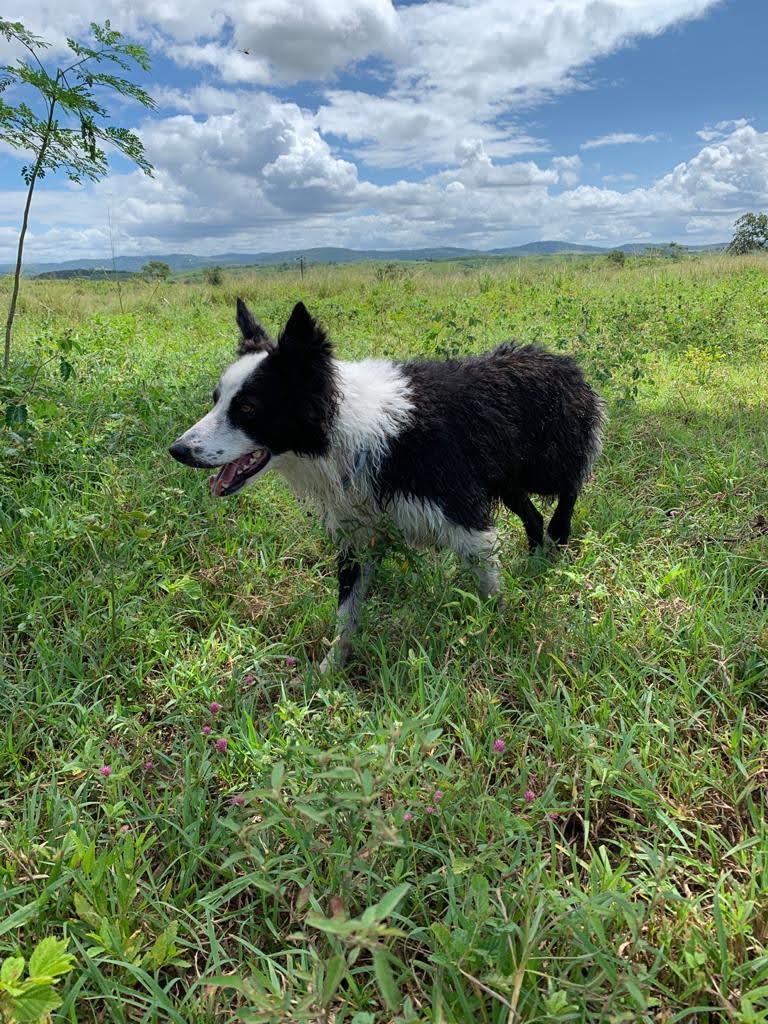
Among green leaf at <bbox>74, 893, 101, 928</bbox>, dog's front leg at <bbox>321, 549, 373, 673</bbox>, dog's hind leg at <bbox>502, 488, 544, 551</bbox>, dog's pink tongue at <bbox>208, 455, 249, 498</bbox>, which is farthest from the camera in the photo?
dog's hind leg at <bbox>502, 488, 544, 551</bbox>

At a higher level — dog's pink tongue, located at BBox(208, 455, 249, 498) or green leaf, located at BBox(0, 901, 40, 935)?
dog's pink tongue, located at BBox(208, 455, 249, 498)

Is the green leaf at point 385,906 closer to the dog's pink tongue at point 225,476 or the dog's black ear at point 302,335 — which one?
the dog's pink tongue at point 225,476

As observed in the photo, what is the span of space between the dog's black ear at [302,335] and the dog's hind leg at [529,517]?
1441 mm

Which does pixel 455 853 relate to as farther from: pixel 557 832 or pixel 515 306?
pixel 515 306

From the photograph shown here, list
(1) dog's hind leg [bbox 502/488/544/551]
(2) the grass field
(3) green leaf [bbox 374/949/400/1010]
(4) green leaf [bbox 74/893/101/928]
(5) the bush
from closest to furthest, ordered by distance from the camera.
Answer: (3) green leaf [bbox 374/949/400/1010] < (2) the grass field < (4) green leaf [bbox 74/893/101/928] < (1) dog's hind leg [bbox 502/488/544/551] < (5) the bush

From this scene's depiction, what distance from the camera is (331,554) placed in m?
3.61

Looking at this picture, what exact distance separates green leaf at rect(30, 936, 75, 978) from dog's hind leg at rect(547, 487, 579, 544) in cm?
301

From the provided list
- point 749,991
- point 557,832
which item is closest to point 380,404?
point 557,832

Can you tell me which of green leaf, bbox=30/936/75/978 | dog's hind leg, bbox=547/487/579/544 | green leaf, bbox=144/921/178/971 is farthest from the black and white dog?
green leaf, bbox=30/936/75/978

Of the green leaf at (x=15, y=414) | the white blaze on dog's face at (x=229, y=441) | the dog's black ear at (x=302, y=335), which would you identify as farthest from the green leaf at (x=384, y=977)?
the green leaf at (x=15, y=414)

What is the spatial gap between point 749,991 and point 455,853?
27.5 inches

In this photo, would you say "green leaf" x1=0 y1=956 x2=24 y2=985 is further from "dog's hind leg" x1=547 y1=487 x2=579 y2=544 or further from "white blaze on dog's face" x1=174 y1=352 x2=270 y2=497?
"dog's hind leg" x1=547 y1=487 x2=579 y2=544

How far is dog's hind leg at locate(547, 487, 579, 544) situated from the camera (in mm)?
3732

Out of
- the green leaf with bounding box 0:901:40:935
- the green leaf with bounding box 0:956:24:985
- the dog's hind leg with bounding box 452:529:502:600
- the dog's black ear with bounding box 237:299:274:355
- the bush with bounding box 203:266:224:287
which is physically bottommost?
the green leaf with bounding box 0:901:40:935
